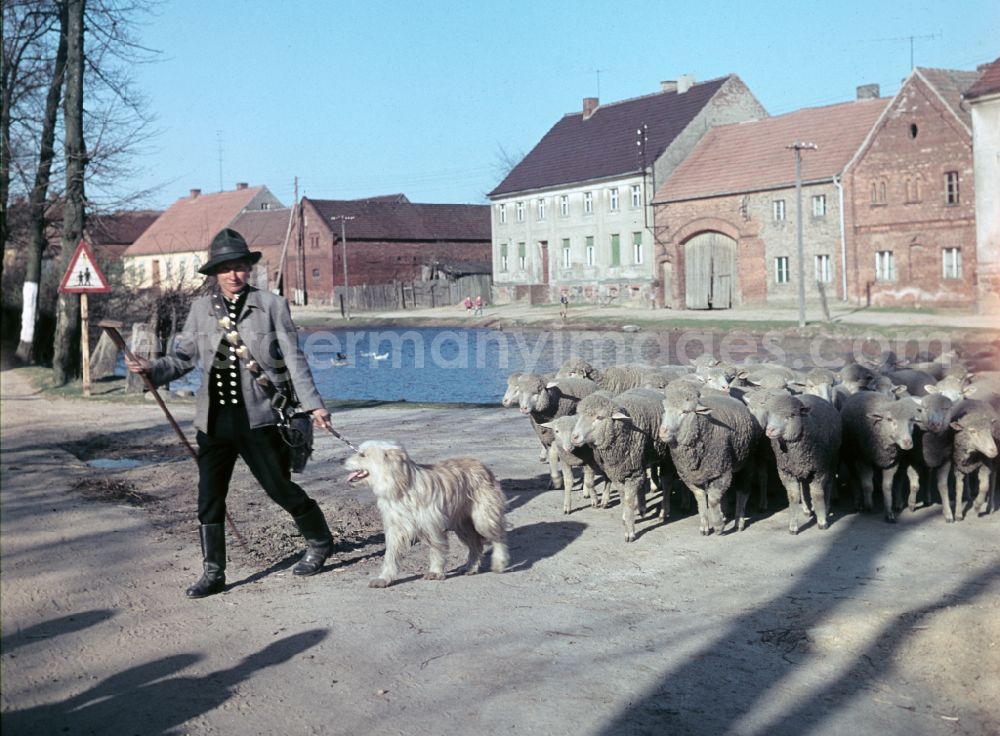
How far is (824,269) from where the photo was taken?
4866cm

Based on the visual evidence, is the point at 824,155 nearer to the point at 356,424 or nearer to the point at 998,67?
the point at 998,67

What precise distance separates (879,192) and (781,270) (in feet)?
19.8

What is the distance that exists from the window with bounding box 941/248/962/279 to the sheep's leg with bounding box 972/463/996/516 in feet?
117

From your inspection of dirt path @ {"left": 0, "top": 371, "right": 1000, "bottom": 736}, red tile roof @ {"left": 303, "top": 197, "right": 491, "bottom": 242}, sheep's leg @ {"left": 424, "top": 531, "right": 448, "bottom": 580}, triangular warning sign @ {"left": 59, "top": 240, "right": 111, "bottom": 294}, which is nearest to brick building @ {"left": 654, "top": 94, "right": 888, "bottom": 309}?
red tile roof @ {"left": 303, "top": 197, "right": 491, "bottom": 242}

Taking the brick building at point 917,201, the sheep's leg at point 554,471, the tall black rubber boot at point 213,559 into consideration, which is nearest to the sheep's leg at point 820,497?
the sheep's leg at point 554,471

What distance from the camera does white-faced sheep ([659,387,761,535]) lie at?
9297mm

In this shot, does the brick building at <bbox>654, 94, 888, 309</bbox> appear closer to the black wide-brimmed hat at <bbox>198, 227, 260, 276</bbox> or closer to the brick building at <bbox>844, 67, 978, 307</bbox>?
the brick building at <bbox>844, 67, 978, 307</bbox>

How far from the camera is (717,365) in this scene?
14.0m

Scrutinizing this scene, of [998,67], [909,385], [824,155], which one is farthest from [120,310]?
[824,155]

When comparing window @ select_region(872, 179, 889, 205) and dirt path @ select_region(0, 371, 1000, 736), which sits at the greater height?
window @ select_region(872, 179, 889, 205)

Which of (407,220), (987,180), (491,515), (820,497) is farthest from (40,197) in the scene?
(407,220)

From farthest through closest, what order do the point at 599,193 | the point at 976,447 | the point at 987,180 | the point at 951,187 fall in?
the point at 599,193 < the point at 951,187 < the point at 987,180 < the point at 976,447

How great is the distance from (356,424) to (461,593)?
9.29 meters

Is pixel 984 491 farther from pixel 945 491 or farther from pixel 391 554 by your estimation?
pixel 391 554
